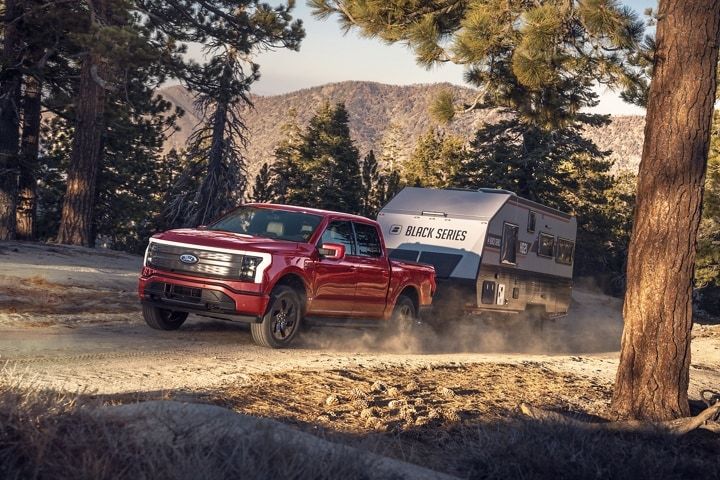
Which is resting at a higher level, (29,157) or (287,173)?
(287,173)

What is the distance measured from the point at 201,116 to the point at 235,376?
2813cm

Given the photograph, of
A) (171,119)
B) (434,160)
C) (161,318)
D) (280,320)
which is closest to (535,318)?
(280,320)

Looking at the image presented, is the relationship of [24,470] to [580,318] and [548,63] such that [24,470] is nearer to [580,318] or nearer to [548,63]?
[548,63]

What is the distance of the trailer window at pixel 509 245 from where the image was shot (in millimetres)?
18375

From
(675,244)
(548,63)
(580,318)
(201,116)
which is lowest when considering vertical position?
(580,318)

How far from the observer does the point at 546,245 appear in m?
21.0

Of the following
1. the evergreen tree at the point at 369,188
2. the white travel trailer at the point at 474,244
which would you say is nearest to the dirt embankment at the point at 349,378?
the white travel trailer at the point at 474,244

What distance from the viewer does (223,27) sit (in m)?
28.7

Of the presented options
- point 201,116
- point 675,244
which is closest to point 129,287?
point 675,244

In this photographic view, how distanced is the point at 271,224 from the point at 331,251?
38.6 inches

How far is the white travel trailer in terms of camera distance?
56.5 ft

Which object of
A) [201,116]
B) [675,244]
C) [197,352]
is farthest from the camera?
[201,116]

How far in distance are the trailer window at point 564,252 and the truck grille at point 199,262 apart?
494 inches

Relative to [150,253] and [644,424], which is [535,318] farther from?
[644,424]
